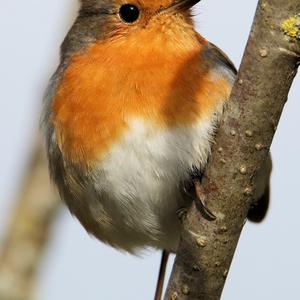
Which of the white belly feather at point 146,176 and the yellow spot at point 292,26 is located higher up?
the yellow spot at point 292,26

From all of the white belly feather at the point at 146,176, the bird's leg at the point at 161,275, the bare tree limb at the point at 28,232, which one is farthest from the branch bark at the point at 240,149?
the bare tree limb at the point at 28,232

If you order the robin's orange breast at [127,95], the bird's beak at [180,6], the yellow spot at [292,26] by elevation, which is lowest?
the robin's orange breast at [127,95]

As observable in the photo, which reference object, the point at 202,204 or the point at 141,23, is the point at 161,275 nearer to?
the point at 141,23

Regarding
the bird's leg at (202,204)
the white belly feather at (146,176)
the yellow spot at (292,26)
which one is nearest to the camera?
the yellow spot at (292,26)

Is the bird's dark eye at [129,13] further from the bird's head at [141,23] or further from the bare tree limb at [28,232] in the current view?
the bare tree limb at [28,232]

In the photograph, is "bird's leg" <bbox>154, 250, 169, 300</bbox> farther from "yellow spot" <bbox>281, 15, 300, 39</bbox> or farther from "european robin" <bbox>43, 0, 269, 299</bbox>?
"yellow spot" <bbox>281, 15, 300, 39</bbox>

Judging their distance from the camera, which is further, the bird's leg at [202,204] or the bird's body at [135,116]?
the bird's body at [135,116]
